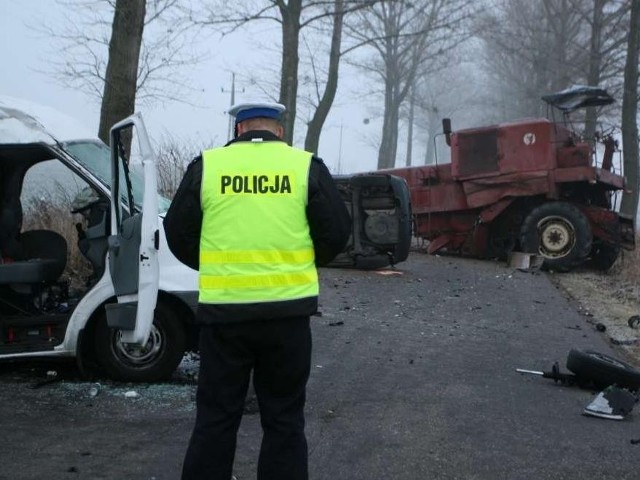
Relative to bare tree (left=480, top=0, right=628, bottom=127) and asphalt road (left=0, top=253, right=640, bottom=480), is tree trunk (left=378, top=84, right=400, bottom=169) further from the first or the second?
asphalt road (left=0, top=253, right=640, bottom=480)

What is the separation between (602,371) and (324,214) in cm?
327

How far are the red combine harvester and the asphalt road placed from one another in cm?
610

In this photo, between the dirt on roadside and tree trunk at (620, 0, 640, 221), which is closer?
the dirt on roadside

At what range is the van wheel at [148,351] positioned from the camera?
5656mm

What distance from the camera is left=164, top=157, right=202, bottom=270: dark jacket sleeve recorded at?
332 cm

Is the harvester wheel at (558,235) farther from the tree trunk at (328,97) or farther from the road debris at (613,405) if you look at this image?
the road debris at (613,405)

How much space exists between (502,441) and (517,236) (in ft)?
34.8

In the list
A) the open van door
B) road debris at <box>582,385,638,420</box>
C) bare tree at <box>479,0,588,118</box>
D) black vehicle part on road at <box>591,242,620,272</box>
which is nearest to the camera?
the open van door

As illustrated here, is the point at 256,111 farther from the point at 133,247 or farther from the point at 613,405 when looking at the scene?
the point at 613,405

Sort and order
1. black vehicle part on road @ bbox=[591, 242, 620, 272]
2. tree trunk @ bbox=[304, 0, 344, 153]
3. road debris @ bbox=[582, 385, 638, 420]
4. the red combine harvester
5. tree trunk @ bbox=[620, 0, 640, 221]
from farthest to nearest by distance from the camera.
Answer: tree trunk @ bbox=[304, 0, 344, 153] < tree trunk @ bbox=[620, 0, 640, 221] < black vehicle part on road @ bbox=[591, 242, 620, 272] < the red combine harvester < road debris @ bbox=[582, 385, 638, 420]

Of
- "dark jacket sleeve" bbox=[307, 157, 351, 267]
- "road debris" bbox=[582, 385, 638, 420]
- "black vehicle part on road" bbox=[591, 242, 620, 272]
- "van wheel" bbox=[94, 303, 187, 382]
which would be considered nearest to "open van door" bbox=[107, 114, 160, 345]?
"van wheel" bbox=[94, 303, 187, 382]

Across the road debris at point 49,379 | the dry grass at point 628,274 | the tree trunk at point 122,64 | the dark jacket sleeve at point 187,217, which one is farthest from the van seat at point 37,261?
the dry grass at point 628,274

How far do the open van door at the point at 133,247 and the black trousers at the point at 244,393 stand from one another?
1.44 meters

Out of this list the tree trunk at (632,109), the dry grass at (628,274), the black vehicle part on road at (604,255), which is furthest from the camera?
the tree trunk at (632,109)
